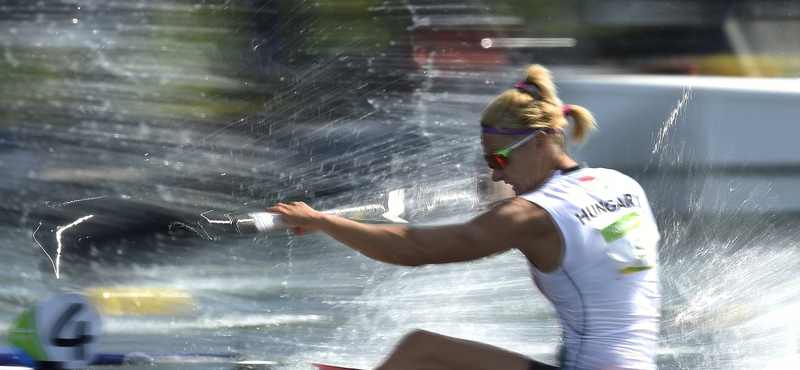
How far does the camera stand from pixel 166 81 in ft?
16.6

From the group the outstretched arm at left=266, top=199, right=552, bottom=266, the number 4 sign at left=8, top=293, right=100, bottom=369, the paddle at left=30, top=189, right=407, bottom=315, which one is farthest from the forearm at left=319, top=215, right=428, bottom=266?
the paddle at left=30, top=189, right=407, bottom=315

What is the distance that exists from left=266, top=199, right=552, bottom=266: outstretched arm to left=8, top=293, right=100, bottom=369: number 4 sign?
540 mm

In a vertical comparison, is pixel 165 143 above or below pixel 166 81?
below

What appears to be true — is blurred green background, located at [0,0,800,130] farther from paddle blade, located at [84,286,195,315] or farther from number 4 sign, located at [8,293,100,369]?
number 4 sign, located at [8,293,100,369]

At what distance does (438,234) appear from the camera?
1.94 meters

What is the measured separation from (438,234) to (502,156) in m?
0.24

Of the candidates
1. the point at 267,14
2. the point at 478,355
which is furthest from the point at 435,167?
the point at 478,355

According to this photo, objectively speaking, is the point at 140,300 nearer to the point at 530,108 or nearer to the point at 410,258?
the point at 410,258

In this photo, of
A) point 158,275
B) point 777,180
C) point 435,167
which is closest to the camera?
point 777,180

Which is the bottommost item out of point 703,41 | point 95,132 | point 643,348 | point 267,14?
point 643,348

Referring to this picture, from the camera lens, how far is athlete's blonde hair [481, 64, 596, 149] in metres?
1.99

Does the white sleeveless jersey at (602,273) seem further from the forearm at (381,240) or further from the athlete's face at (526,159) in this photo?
the forearm at (381,240)

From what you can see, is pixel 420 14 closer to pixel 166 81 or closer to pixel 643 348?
pixel 166 81

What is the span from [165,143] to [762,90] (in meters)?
3.23
